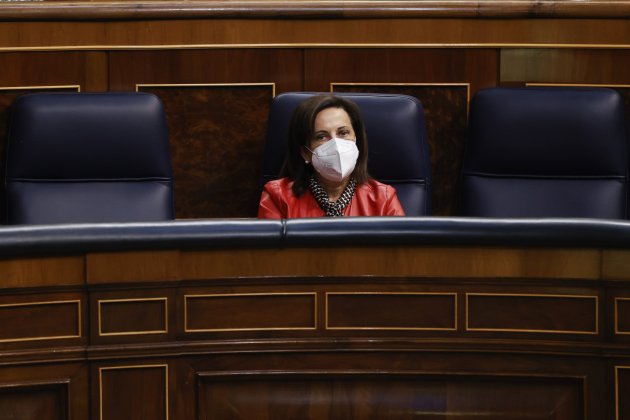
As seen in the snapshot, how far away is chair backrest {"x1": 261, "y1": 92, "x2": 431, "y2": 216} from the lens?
1438 mm

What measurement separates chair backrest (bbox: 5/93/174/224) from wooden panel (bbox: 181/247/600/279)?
0.50 meters

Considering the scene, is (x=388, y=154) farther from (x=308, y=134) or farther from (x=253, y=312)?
(x=253, y=312)

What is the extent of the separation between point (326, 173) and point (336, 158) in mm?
28

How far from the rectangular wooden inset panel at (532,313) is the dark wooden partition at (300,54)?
66 cm

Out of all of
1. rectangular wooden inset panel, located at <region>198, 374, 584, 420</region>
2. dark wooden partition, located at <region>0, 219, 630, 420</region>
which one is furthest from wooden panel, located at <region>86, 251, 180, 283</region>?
A: rectangular wooden inset panel, located at <region>198, 374, 584, 420</region>

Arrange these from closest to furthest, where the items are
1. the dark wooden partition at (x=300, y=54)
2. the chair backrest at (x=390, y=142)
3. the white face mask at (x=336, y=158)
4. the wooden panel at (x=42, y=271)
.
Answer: the wooden panel at (x=42, y=271), the white face mask at (x=336, y=158), the chair backrest at (x=390, y=142), the dark wooden partition at (x=300, y=54)

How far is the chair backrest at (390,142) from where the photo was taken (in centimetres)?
144

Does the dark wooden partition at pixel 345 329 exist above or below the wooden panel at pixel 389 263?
below

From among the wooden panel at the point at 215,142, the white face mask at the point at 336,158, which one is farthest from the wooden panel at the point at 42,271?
the wooden panel at the point at 215,142

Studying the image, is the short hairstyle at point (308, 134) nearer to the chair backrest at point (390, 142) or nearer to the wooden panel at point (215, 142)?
the chair backrest at point (390, 142)

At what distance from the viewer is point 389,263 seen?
0.96 m

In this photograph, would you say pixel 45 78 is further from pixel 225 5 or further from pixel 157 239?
pixel 157 239

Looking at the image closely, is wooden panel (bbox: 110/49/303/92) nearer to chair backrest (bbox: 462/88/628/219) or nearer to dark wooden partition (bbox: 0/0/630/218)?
dark wooden partition (bbox: 0/0/630/218)

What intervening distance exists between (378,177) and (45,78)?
546 mm
